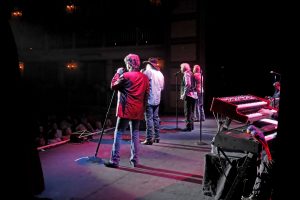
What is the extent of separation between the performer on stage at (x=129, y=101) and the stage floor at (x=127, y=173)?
344 millimetres

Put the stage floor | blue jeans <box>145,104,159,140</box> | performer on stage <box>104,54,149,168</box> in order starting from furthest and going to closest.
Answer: blue jeans <box>145,104,159,140</box>
performer on stage <box>104,54,149,168</box>
the stage floor

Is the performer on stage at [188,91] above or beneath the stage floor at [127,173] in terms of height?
above

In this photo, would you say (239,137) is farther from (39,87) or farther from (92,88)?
(39,87)

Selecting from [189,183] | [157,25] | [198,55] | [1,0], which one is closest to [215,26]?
[198,55]

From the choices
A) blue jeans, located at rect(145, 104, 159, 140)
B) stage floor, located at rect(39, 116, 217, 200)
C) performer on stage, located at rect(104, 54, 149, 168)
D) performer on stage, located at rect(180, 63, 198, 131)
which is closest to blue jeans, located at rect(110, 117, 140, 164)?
performer on stage, located at rect(104, 54, 149, 168)

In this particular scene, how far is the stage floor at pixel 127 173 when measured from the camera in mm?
4418

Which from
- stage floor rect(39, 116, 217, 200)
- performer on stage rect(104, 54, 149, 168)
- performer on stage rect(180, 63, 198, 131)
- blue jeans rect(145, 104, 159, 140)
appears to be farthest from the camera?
performer on stage rect(180, 63, 198, 131)

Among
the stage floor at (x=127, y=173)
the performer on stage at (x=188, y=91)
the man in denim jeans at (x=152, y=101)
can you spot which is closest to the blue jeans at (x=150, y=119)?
the man in denim jeans at (x=152, y=101)

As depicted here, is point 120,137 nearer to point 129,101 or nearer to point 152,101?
point 129,101

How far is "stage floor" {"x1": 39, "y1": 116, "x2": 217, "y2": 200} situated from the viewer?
14.5 ft

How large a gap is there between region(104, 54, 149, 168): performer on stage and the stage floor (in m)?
0.34

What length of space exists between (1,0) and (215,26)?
12.4 meters

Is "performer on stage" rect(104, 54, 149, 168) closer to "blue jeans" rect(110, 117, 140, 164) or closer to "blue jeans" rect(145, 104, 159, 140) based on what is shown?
"blue jeans" rect(110, 117, 140, 164)

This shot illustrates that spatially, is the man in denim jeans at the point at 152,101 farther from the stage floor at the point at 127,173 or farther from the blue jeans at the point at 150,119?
the stage floor at the point at 127,173
